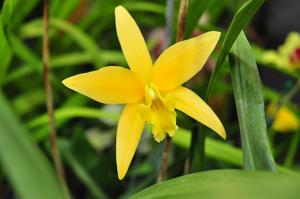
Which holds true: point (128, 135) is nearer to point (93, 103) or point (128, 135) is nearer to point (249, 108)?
point (249, 108)

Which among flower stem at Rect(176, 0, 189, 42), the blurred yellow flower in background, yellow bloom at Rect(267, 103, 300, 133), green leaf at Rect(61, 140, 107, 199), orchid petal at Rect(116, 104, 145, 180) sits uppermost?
flower stem at Rect(176, 0, 189, 42)

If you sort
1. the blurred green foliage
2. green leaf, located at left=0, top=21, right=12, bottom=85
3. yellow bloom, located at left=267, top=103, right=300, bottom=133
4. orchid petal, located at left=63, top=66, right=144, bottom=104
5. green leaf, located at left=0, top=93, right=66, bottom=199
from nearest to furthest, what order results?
green leaf, located at left=0, top=93, right=66, bottom=199 < orchid petal, located at left=63, top=66, right=144, bottom=104 < green leaf, located at left=0, top=21, right=12, bottom=85 < the blurred green foliage < yellow bloom, located at left=267, top=103, right=300, bottom=133

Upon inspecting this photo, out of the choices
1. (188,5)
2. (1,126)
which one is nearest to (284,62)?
(188,5)

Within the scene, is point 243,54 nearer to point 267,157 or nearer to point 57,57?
point 267,157

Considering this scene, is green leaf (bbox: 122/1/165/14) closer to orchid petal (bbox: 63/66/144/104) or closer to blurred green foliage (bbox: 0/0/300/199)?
blurred green foliage (bbox: 0/0/300/199)

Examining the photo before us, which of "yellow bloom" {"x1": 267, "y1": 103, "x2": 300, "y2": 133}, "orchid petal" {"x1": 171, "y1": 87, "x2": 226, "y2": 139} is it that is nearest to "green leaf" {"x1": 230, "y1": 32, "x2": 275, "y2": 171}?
"orchid petal" {"x1": 171, "y1": 87, "x2": 226, "y2": 139}
